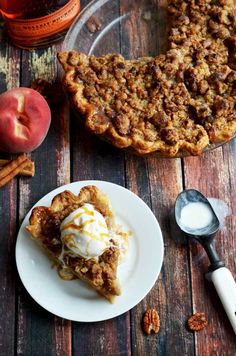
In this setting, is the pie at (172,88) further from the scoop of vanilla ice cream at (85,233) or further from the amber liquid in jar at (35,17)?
the scoop of vanilla ice cream at (85,233)

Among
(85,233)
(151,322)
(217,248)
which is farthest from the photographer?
(217,248)

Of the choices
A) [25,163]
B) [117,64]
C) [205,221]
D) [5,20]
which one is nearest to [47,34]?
[5,20]

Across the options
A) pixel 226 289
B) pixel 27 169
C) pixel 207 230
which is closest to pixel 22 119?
pixel 27 169

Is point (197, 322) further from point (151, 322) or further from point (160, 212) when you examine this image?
point (160, 212)

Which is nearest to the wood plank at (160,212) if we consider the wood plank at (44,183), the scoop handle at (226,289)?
the scoop handle at (226,289)

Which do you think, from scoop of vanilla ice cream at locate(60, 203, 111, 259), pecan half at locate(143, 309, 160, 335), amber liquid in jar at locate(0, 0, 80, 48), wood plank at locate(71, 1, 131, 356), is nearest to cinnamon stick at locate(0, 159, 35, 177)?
wood plank at locate(71, 1, 131, 356)

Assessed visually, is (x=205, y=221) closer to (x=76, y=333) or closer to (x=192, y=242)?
(x=192, y=242)
